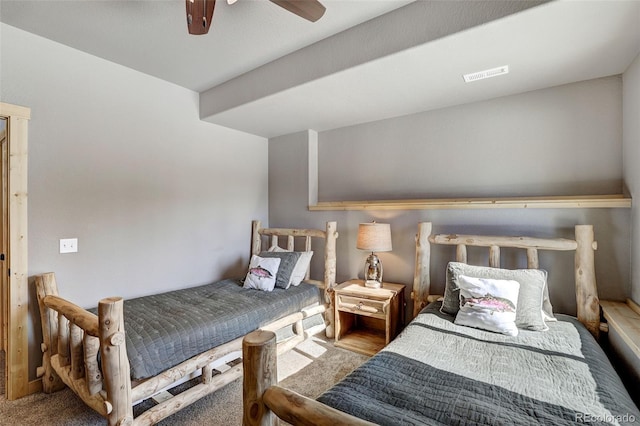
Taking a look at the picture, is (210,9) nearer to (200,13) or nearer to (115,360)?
(200,13)

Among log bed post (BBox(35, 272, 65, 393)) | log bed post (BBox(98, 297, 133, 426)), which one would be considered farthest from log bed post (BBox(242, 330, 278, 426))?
log bed post (BBox(35, 272, 65, 393))

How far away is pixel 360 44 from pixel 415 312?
7.61 feet

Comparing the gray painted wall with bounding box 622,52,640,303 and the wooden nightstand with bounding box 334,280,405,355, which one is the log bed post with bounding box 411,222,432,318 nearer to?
the wooden nightstand with bounding box 334,280,405,355

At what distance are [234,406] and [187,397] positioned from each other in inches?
13.7

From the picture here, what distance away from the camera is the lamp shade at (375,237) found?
2877 millimetres

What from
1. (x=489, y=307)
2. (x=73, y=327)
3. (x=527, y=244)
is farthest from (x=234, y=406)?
(x=527, y=244)

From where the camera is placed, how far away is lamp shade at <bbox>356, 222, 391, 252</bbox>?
9.44 ft

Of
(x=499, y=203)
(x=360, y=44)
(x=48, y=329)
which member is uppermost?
(x=360, y=44)

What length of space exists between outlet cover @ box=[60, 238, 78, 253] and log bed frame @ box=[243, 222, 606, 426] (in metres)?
2.23

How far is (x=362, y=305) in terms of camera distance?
9.20 feet

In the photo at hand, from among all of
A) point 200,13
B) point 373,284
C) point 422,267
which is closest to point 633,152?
point 422,267

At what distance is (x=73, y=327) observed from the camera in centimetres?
186

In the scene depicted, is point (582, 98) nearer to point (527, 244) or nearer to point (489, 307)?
point (527, 244)

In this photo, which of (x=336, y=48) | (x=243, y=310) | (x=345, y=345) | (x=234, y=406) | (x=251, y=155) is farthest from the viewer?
(x=251, y=155)
